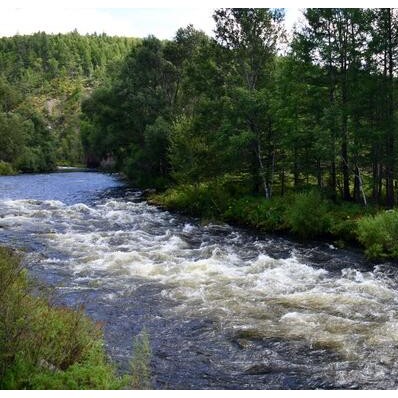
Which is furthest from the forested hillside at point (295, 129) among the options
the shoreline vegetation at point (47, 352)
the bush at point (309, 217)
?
the shoreline vegetation at point (47, 352)

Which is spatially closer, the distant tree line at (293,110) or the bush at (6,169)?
the distant tree line at (293,110)

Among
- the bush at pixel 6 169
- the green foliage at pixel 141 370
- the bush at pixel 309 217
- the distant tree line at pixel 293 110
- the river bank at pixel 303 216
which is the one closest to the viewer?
the green foliage at pixel 141 370

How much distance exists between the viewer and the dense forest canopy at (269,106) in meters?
24.5

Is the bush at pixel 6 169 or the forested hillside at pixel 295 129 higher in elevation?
the forested hillside at pixel 295 129

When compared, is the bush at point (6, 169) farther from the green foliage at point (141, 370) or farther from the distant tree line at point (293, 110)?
the green foliage at point (141, 370)

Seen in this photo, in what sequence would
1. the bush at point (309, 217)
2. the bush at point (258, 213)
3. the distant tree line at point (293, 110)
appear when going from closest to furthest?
the bush at point (309, 217) < the distant tree line at point (293, 110) < the bush at point (258, 213)

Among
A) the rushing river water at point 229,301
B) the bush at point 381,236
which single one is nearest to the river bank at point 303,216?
the bush at point 381,236

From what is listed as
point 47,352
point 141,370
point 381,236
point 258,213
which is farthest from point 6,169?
point 47,352

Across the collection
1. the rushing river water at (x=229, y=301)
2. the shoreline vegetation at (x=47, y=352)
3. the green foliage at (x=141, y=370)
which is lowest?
the rushing river water at (x=229, y=301)

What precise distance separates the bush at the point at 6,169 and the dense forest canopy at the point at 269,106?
98.9ft

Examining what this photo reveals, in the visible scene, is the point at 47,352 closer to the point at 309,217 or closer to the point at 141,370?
the point at 141,370

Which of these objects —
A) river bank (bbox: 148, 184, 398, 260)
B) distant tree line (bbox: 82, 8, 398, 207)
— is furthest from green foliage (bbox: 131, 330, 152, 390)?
distant tree line (bbox: 82, 8, 398, 207)

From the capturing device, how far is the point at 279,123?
2864 cm

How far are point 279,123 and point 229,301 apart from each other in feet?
55.0
